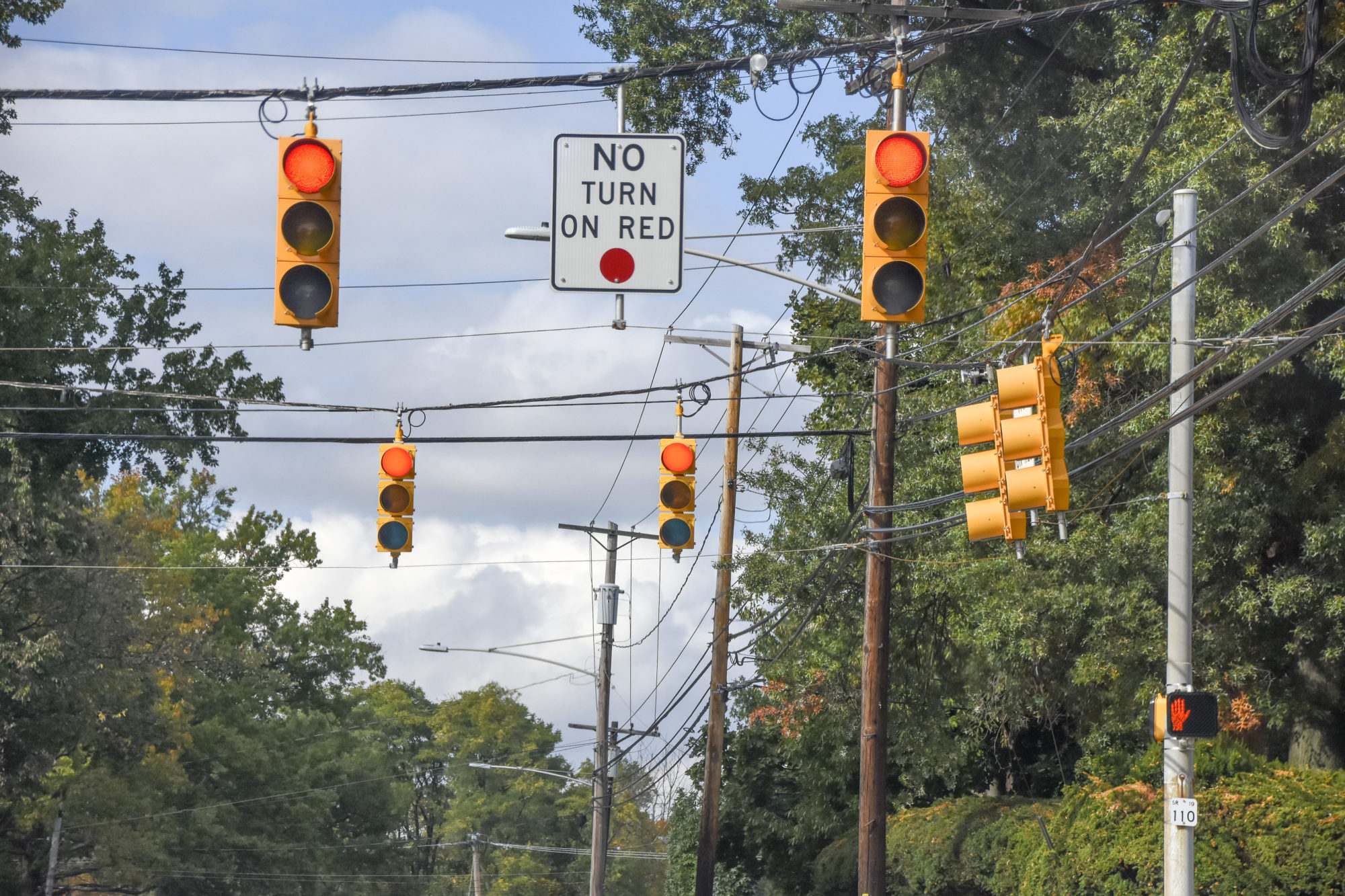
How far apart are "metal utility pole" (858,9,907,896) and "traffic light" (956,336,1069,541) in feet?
23.6

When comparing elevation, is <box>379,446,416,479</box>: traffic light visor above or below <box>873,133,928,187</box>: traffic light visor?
below

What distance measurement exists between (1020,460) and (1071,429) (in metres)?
11.4

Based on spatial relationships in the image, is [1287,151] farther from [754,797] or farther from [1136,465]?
[754,797]

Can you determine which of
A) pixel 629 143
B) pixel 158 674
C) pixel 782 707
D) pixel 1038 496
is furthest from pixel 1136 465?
pixel 158 674

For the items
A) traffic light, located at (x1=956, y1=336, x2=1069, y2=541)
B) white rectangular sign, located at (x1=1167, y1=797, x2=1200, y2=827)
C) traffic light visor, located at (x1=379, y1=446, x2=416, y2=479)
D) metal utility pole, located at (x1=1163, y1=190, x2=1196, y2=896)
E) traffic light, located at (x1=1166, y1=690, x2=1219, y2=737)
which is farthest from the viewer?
traffic light visor, located at (x1=379, y1=446, x2=416, y2=479)

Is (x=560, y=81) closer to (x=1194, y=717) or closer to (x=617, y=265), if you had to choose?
(x=617, y=265)

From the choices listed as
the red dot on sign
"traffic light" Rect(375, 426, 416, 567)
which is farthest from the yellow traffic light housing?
the red dot on sign

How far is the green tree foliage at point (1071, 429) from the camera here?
19.2 meters

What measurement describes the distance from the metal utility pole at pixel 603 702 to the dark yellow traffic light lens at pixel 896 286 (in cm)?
2576

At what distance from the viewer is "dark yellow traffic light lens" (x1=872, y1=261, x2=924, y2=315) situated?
8.59 m

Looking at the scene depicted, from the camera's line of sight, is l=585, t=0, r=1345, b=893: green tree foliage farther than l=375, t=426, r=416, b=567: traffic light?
Yes

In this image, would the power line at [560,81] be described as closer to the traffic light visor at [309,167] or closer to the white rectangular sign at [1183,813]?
the traffic light visor at [309,167]

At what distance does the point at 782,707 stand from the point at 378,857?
49657 mm

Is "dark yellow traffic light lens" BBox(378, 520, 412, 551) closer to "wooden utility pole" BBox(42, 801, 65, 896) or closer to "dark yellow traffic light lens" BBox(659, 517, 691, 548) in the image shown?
"dark yellow traffic light lens" BBox(659, 517, 691, 548)
